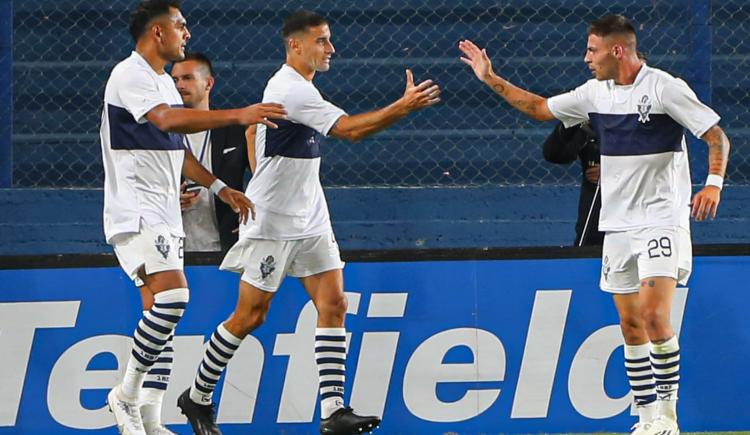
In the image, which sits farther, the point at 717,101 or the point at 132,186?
the point at 717,101

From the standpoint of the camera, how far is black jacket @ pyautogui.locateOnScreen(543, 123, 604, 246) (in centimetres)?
725

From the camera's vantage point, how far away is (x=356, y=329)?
705 centimetres

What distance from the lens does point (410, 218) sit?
27.7ft

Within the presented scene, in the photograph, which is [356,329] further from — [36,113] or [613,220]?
[36,113]

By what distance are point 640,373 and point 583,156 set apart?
4.57ft

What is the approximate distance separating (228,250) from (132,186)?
1.11 metres

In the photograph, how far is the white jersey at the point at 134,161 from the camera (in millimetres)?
6027

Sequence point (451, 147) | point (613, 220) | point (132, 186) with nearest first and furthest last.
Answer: point (132, 186)
point (613, 220)
point (451, 147)

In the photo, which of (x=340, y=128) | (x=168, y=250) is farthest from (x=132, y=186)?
(x=340, y=128)

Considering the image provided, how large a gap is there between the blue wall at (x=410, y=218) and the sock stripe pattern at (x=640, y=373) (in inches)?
77.3

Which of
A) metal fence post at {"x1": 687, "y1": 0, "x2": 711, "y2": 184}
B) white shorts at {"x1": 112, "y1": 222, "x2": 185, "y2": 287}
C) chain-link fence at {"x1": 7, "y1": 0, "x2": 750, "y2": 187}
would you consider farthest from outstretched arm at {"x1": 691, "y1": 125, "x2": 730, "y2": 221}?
chain-link fence at {"x1": 7, "y1": 0, "x2": 750, "y2": 187}

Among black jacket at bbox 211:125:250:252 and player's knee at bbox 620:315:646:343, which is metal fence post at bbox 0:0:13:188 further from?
player's knee at bbox 620:315:646:343

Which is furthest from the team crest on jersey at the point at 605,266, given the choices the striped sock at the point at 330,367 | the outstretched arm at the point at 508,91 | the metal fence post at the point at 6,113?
the metal fence post at the point at 6,113

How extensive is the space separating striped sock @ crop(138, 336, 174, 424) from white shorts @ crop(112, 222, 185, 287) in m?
0.43
